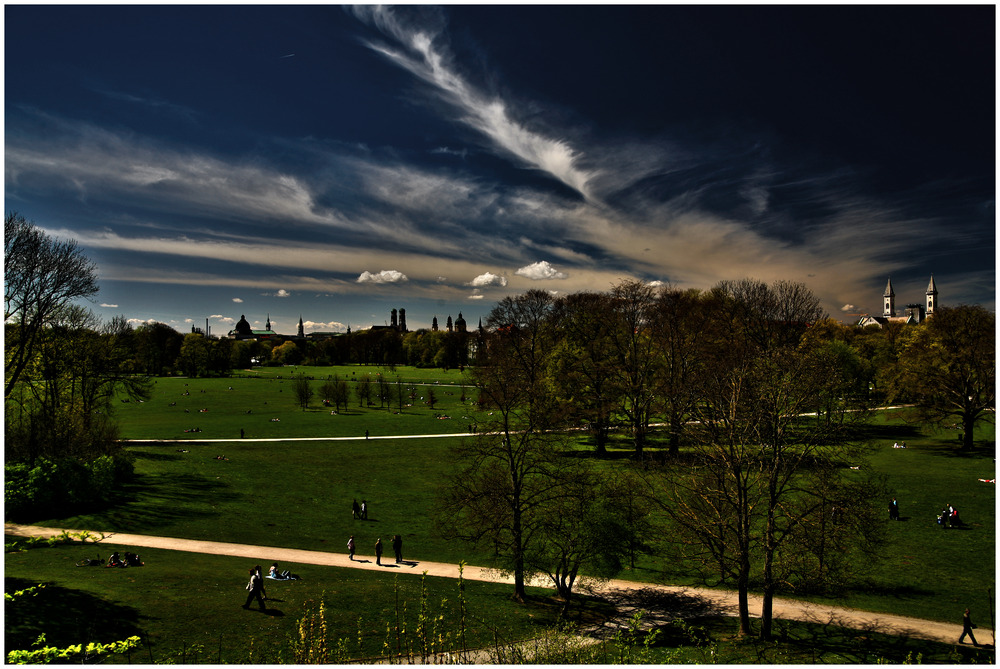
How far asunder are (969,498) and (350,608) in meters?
31.9

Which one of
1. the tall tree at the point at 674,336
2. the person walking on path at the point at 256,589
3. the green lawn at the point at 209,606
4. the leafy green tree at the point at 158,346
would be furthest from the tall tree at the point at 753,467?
the leafy green tree at the point at 158,346

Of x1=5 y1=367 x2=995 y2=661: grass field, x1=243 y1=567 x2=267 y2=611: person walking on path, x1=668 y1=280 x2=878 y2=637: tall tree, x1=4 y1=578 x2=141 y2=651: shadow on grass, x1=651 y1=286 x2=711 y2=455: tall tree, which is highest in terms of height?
x1=651 y1=286 x2=711 y2=455: tall tree

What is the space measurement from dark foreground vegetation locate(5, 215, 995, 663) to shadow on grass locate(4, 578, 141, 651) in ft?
0.90

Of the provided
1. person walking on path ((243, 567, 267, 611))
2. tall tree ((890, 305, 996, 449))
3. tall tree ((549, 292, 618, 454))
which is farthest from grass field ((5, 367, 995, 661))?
tall tree ((549, 292, 618, 454))

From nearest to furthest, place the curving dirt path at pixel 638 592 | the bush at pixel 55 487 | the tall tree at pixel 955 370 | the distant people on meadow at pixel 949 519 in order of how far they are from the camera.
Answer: the curving dirt path at pixel 638 592 → the bush at pixel 55 487 → the distant people on meadow at pixel 949 519 → the tall tree at pixel 955 370

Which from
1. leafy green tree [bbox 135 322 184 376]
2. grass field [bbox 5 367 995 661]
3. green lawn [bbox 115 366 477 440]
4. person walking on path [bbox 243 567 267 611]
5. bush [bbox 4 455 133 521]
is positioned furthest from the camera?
leafy green tree [bbox 135 322 184 376]

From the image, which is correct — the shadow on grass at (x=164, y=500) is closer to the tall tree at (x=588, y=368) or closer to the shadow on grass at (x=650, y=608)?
the shadow on grass at (x=650, y=608)

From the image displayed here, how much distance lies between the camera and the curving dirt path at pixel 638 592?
618 inches

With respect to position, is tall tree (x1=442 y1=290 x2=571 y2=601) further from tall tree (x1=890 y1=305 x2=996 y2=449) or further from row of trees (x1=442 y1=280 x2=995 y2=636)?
tall tree (x1=890 y1=305 x2=996 y2=449)

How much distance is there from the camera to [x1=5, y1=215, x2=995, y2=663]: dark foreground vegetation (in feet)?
50.5

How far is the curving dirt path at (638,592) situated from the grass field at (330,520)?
2.55 ft

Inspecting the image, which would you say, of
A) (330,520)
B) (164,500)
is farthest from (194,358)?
(330,520)

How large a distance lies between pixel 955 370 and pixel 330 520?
4598 centimetres

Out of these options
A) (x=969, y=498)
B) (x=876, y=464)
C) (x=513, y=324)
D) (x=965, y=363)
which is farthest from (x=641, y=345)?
(x=965, y=363)
